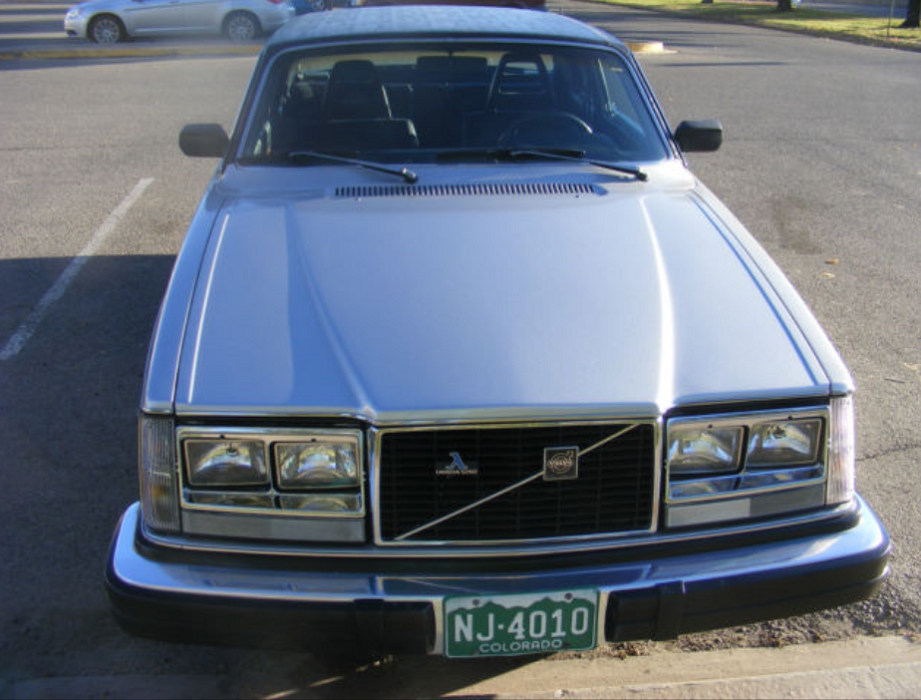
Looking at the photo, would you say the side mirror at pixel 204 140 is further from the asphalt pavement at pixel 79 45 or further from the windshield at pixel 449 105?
the asphalt pavement at pixel 79 45

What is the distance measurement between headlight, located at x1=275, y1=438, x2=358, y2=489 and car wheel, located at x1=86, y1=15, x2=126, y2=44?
18700 millimetres

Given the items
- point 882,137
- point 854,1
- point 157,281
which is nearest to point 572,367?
point 157,281

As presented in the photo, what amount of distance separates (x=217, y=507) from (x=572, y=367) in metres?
0.94

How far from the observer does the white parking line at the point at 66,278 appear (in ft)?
16.4

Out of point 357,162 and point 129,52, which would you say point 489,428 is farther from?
point 129,52

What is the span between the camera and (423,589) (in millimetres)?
2303

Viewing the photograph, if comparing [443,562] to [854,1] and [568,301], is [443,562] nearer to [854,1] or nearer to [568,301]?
[568,301]

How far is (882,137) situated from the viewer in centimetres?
1030

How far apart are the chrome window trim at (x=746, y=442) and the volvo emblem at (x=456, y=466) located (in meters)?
0.47

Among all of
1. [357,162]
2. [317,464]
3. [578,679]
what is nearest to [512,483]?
[317,464]

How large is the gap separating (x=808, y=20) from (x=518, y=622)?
27.9 meters

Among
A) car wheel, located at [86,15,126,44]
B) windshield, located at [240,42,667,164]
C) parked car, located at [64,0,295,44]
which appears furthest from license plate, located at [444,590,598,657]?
car wheel, located at [86,15,126,44]

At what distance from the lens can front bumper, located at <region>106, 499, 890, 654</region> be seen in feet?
7.51

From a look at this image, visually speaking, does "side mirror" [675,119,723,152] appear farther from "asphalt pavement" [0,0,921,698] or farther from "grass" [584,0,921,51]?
Answer: "grass" [584,0,921,51]
